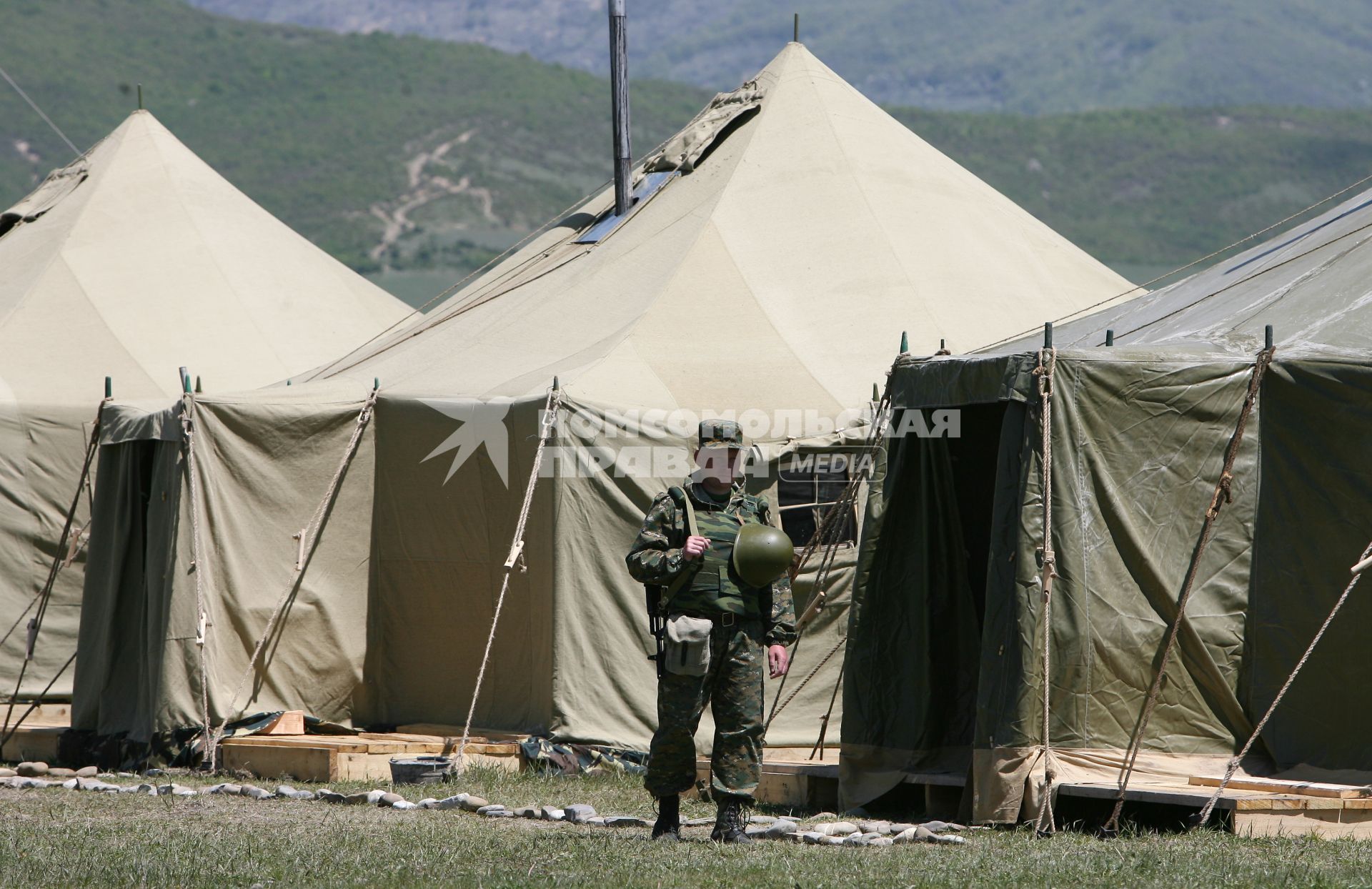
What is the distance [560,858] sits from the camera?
6383mm

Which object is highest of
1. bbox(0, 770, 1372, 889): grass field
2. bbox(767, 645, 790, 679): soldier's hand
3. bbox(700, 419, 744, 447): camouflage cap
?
bbox(700, 419, 744, 447): camouflage cap

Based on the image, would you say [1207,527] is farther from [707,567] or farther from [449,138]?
[449,138]

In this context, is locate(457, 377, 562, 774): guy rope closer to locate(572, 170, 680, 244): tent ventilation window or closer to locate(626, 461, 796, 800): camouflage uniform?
locate(626, 461, 796, 800): camouflage uniform

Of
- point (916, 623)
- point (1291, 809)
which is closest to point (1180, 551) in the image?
point (1291, 809)

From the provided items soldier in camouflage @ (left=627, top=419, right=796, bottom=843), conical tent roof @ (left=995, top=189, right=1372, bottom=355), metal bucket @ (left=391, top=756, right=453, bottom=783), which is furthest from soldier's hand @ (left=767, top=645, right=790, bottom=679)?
metal bucket @ (left=391, top=756, right=453, bottom=783)

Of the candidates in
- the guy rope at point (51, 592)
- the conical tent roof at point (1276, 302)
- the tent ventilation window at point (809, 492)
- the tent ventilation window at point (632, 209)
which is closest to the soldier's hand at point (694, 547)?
the conical tent roof at point (1276, 302)

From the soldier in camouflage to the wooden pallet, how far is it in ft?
9.37

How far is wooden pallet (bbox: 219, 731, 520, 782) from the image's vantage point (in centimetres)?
955

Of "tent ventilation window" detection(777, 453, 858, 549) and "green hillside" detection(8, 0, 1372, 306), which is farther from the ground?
"green hillside" detection(8, 0, 1372, 306)

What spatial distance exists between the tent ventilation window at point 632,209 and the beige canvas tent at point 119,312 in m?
3.27

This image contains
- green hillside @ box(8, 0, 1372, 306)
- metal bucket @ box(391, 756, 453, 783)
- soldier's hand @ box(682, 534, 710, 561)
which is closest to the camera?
soldier's hand @ box(682, 534, 710, 561)

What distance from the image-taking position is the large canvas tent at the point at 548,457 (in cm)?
1012

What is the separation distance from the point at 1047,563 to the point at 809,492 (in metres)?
3.32

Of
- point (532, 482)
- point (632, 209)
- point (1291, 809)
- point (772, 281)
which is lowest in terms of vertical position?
point (1291, 809)
